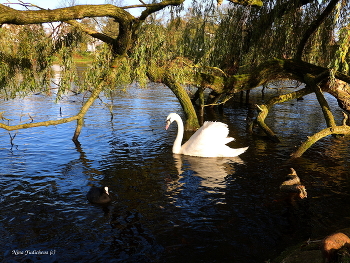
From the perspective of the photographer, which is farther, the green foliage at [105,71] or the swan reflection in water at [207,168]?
the green foliage at [105,71]

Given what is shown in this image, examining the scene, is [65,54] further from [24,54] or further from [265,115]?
[265,115]

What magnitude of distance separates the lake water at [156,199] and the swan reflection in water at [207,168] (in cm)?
3

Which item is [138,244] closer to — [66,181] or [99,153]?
[66,181]

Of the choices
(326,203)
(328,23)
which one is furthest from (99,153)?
(328,23)

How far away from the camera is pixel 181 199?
913cm

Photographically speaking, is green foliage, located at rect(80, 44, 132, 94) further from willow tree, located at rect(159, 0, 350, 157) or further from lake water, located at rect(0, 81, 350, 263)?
willow tree, located at rect(159, 0, 350, 157)

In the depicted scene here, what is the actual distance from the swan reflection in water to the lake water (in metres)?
0.03

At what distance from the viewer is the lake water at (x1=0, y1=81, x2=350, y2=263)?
6875mm

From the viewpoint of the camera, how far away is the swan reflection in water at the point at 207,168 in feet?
34.4

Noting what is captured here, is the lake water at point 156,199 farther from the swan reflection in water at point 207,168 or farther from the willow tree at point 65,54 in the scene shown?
the willow tree at point 65,54

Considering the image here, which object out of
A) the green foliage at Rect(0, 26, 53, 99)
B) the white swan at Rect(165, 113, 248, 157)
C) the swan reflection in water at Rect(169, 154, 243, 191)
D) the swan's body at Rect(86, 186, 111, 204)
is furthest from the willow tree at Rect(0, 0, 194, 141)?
the swan's body at Rect(86, 186, 111, 204)

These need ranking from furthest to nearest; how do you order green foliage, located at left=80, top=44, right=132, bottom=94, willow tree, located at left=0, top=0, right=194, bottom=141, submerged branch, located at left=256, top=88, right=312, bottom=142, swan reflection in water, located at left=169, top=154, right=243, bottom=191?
submerged branch, located at left=256, top=88, right=312, bottom=142 < willow tree, located at left=0, top=0, right=194, bottom=141 < green foliage, located at left=80, top=44, right=132, bottom=94 < swan reflection in water, located at left=169, top=154, right=243, bottom=191

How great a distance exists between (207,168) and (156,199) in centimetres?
318

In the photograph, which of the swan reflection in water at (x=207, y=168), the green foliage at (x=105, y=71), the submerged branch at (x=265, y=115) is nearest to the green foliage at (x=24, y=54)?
the green foliage at (x=105, y=71)
